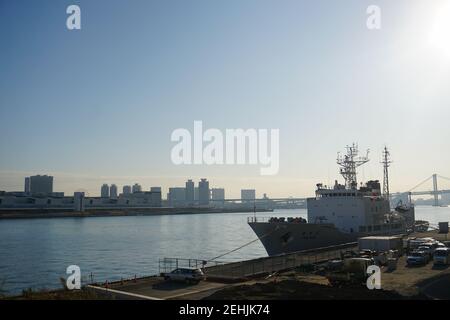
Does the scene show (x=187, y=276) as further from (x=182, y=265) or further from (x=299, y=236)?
(x=299, y=236)

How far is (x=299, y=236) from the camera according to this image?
4512 centimetres

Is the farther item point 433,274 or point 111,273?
point 111,273

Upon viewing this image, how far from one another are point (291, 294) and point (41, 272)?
31959mm

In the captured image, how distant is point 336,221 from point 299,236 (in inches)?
293

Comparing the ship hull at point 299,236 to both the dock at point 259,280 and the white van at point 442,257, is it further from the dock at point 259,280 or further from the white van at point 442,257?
the white van at point 442,257

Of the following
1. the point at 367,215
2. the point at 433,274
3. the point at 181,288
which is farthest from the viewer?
the point at 367,215

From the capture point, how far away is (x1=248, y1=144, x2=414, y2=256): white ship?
148ft

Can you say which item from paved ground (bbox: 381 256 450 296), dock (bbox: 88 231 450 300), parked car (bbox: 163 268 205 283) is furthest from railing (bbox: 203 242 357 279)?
paved ground (bbox: 381 256 450 296)

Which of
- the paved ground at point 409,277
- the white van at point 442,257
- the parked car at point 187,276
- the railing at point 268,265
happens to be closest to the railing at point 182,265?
the railing at point 268,265
